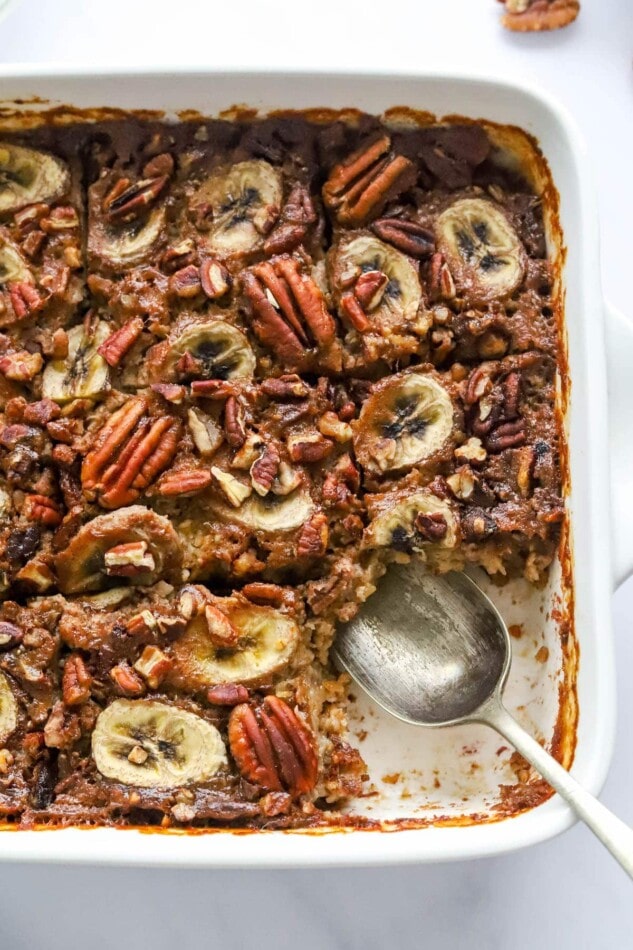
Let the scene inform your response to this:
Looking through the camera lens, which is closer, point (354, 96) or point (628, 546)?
point (628, 546)

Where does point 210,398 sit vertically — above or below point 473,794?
above

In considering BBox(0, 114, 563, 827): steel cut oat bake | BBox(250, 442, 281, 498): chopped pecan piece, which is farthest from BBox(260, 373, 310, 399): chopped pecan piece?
BBox(250, 442, 281, 498): chopped pecan piece

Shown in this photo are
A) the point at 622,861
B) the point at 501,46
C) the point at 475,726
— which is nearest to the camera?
the point at 622,861

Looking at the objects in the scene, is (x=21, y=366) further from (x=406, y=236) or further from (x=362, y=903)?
(x=362, y=903)

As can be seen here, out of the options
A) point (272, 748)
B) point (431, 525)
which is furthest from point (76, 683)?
point (431, 525)

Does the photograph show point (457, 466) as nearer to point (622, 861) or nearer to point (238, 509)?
point (238, 509)

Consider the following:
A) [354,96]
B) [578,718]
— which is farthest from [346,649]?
[354,96]

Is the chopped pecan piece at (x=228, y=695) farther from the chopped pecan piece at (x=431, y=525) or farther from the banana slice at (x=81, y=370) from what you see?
the banana slice at (x=81, y=370)
